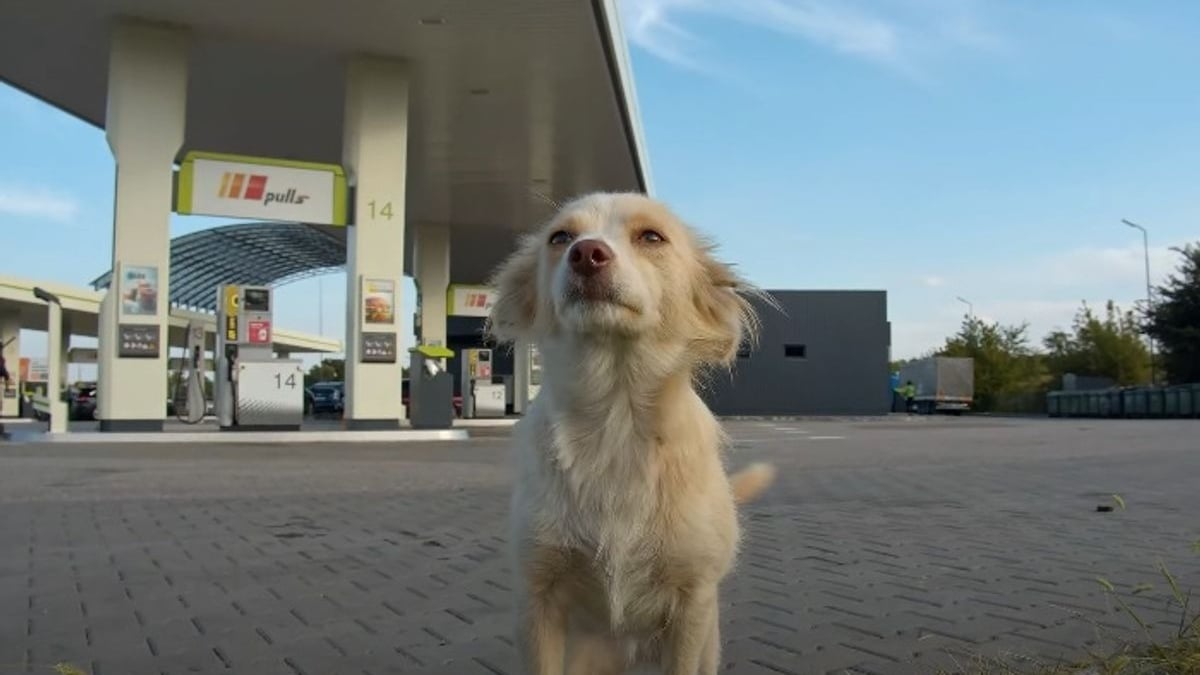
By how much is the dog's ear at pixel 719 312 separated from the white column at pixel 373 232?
53.6ft

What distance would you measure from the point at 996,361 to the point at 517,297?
217ft

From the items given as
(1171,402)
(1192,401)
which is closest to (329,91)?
(1192,401)

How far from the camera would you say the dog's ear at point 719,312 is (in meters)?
2.94

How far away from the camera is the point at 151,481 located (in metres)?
10.4

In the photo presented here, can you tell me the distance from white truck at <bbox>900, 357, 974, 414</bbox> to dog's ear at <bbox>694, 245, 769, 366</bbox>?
187ft

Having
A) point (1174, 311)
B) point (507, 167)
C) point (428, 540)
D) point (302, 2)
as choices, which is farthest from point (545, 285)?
point (1174, 311)

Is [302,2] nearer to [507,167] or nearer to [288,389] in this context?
[288,389]

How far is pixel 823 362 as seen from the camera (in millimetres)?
50594

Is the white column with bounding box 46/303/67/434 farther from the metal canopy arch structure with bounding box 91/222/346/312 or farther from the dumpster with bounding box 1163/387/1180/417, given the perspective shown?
the dumpster with bounding box 1163/387/1180/417

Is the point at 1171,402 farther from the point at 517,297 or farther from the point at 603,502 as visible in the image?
the point at 603,502

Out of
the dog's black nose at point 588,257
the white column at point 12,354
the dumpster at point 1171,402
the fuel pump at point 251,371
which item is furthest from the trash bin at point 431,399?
the dumpster at point 1171,402

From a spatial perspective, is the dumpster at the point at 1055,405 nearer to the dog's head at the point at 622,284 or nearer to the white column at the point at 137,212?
the white column at the point at 137,212

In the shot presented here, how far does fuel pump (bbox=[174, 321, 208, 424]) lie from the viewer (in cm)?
2141

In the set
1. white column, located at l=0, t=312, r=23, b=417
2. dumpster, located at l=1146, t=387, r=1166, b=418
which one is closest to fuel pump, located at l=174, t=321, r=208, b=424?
white column, located at l=0, t=312, r=23, b=417
